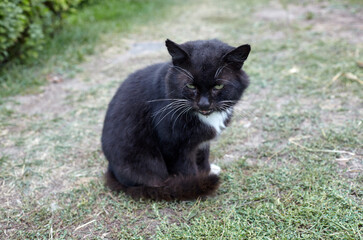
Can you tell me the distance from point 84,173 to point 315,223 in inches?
77.3

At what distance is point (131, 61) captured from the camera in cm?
535

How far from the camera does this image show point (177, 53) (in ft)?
7.20

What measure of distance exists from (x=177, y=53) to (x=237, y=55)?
0.42 metres

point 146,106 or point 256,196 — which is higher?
point 146,106

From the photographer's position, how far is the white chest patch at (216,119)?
2.40 meters

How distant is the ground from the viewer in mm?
2197

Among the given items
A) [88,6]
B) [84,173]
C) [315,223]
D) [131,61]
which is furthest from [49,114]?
[88,6]

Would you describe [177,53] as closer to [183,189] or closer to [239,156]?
[183,189]

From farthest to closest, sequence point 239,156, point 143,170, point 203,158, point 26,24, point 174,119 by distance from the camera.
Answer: point 26,24 < point 239,156 < point 203,158 < point 143,170 < point 174,119

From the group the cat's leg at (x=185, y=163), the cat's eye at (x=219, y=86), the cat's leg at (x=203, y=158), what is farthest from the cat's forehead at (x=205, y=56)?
the cat's leg at (x=203, y=158)

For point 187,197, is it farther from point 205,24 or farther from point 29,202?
point 205,24

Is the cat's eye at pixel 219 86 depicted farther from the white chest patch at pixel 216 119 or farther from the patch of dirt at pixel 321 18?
the patch of dirt at pixel 321 18

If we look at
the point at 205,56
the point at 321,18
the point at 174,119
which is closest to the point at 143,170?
the point at 174,119

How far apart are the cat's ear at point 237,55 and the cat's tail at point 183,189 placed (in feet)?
2.84
